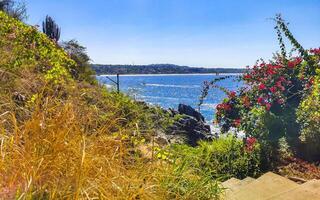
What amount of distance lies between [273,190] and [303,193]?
33cm

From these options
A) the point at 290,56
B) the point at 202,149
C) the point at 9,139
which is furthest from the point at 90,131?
the point at 290,56

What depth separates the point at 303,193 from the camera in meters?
3.52

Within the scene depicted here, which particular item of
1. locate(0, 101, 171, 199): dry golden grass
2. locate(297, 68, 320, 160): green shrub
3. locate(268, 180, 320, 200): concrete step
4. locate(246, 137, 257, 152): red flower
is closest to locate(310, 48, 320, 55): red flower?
locate(297, 68, 320, 160): green shrub

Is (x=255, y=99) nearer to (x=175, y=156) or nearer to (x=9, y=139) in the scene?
(x=175, y=156)

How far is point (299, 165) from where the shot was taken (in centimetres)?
612

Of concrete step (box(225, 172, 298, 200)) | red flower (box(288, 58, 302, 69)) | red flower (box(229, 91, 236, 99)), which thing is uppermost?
red flower (box(288, 58, 302, 69))

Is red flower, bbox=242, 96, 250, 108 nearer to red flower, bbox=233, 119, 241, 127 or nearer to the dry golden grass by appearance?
red flower, bbox=233, 119, 241, 127

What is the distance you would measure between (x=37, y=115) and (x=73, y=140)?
318mm

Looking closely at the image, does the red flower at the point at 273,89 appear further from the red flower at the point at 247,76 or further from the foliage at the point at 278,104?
the red flower at the point at 247,76

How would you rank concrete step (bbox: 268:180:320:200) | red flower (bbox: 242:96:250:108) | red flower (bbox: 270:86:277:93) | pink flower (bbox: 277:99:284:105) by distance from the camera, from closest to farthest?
concrete step (bbox: 268:180:320:200), pink flower (bbox: 277:99:284:105), red flower (bbox: 270:86:277:93), red flower (bbox: 242:96:250:108)

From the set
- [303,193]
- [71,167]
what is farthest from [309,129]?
[71,167]

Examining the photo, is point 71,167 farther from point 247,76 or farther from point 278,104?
point 247,76

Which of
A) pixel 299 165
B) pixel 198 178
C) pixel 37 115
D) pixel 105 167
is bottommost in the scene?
pixel 299 165

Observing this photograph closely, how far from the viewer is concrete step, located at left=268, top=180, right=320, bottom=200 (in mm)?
3404
